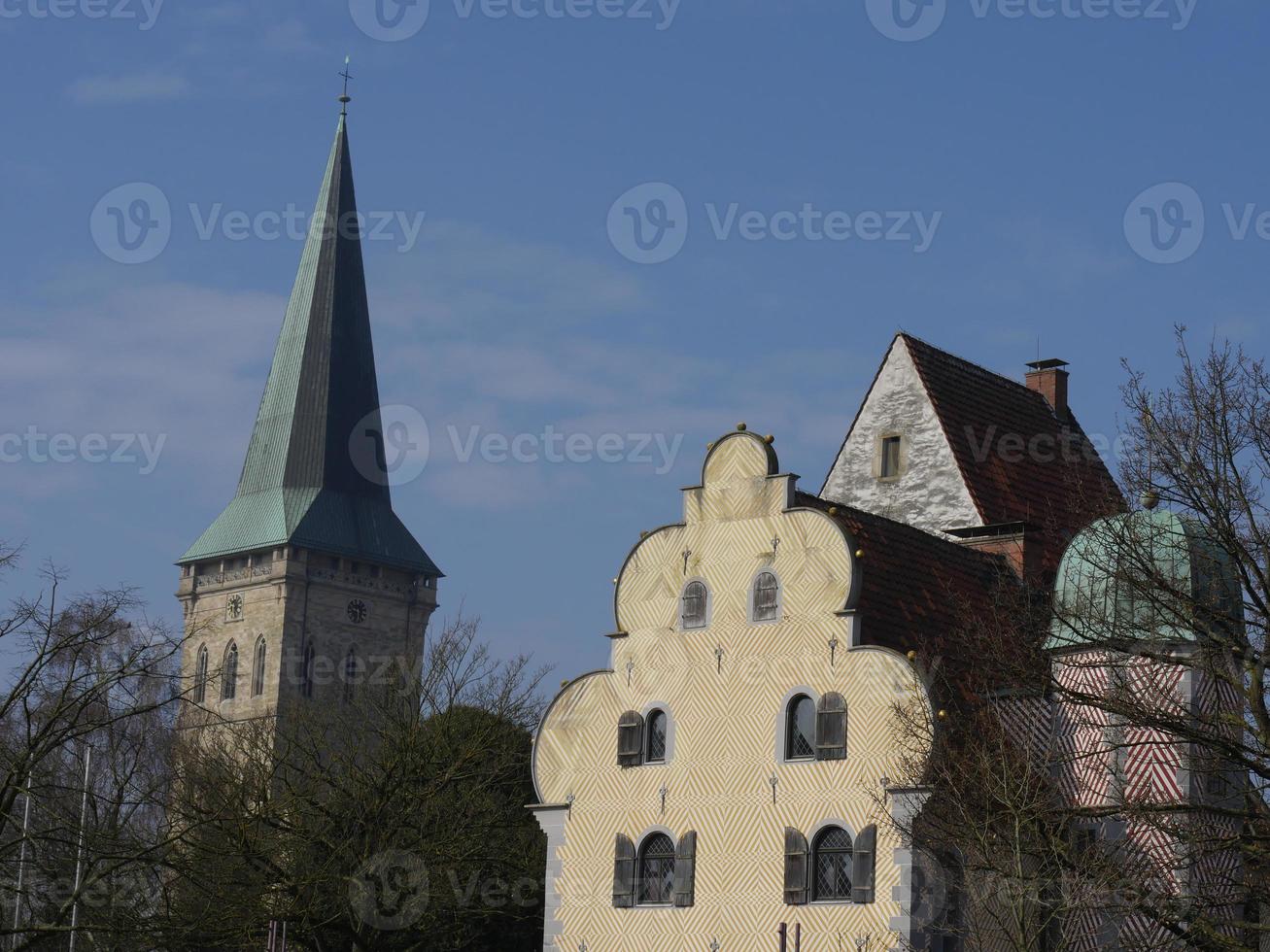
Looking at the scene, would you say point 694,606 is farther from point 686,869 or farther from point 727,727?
point 686,869

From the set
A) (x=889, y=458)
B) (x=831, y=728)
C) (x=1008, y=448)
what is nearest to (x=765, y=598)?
(x=831, y=728)

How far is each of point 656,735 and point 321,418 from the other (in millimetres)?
89730

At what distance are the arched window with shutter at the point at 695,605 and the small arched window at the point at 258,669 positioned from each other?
89902 millimetres

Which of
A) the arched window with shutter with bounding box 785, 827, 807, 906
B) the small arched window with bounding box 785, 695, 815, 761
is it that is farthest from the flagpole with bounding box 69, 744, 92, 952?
the small arched window with bounding box 785, 695, 815, 761

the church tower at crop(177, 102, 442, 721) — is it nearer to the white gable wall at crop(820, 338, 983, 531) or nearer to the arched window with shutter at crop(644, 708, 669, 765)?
the white gable wall at crop(820, 338, 983, 531)

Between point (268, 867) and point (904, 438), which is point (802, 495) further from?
point (268, 867)

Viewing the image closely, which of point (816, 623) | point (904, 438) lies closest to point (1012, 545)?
point (904, 438)

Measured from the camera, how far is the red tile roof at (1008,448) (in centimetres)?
4341

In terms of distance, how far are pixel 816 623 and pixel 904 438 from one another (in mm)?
8692

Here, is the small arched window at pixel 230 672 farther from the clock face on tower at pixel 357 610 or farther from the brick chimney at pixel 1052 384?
the brick chimney at pixel 1052 384

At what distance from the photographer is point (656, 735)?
39.0 m

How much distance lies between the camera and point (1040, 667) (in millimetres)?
29078

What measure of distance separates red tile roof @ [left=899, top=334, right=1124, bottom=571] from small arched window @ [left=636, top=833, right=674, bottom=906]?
30.6ft

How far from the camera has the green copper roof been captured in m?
126
